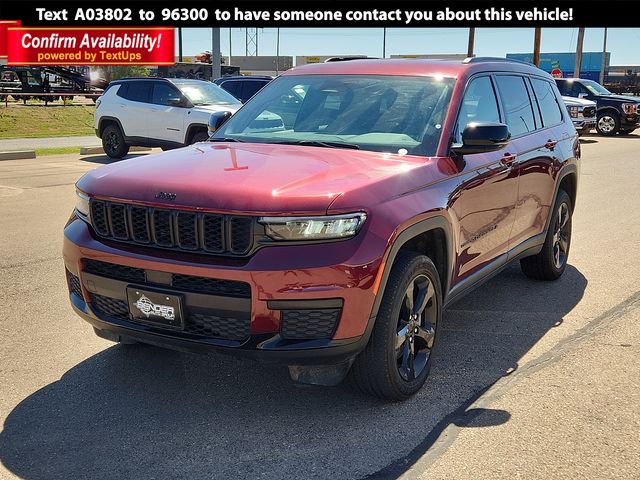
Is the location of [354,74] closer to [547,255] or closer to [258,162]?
[258,162]

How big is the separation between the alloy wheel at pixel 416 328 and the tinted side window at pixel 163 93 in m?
12.6

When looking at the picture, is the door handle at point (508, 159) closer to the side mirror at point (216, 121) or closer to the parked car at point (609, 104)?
the side mirror at point (216, 121)

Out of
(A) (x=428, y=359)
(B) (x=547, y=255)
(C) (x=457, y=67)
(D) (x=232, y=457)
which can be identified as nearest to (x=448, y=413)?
(A) (x=428, y=359)

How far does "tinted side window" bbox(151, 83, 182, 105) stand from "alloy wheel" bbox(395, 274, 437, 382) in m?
12.6

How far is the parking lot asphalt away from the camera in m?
3.32

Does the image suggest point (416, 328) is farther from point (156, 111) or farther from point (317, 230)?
point (156, 111)

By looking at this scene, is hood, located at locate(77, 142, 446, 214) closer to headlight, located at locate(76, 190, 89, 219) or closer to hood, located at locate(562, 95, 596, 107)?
headlight, located at locate(76, 190, 89, 219)

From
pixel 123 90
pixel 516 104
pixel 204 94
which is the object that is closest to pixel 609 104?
pixel 204 94

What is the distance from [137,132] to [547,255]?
1187 cm

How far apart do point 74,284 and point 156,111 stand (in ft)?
41.3

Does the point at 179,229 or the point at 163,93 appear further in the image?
the point at 163,93

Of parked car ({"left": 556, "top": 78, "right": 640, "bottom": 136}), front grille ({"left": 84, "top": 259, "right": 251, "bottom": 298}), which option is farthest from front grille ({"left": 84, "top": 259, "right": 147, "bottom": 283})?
parked car ({"left": 556, "top": 78, "right": 640, "bottom": 136})

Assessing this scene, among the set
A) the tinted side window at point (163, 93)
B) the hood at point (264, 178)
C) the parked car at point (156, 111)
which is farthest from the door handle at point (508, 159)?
the tinted side window at point (163, 93)

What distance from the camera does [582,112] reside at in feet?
79.9
